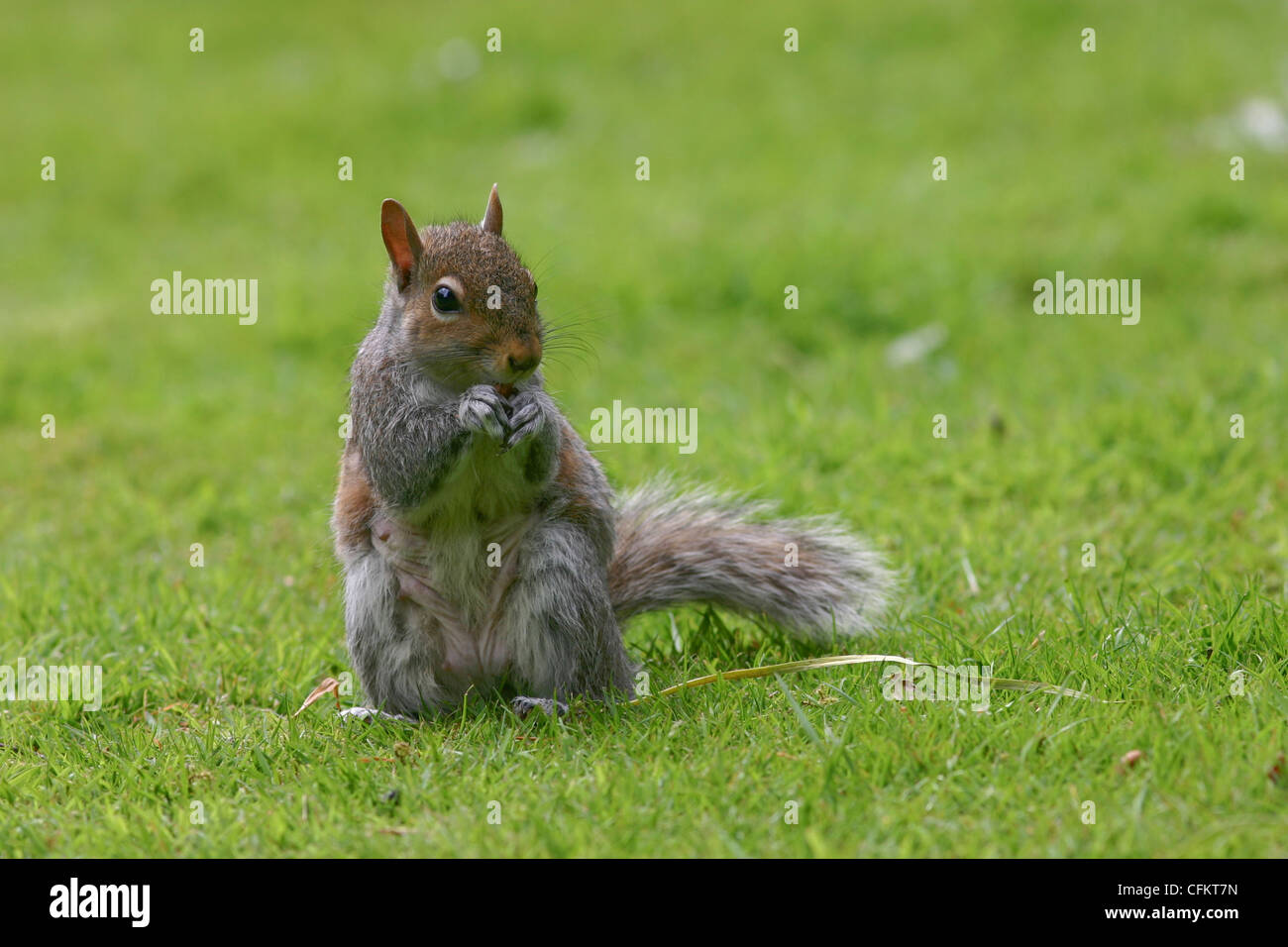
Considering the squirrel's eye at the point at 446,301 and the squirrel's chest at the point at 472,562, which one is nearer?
the squirrel's eye at the point at 446,301

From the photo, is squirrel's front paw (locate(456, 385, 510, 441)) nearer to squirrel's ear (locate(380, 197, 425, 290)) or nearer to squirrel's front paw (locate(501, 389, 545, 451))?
squirrel's front paw (locate(501, 389, 545, 451))

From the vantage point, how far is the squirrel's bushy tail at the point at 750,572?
3510 mm

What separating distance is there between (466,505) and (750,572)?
74 centimetres

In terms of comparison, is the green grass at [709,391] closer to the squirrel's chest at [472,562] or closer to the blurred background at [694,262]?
the blurred background at [694,262]

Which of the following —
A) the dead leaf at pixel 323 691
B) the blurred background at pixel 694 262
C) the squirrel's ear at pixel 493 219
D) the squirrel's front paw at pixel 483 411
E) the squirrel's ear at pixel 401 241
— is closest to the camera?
the squirrel's front paw at pixel 483 411

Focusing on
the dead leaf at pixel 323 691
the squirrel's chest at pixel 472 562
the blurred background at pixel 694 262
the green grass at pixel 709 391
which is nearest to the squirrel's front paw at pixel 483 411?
the squirrel's chest at pixel 472 562

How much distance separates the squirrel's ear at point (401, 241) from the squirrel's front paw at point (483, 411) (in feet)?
1.13

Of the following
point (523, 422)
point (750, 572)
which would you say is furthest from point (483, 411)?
point (750, 572)

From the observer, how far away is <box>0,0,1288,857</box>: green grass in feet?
8.90

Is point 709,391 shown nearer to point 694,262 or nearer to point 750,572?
point 694,262

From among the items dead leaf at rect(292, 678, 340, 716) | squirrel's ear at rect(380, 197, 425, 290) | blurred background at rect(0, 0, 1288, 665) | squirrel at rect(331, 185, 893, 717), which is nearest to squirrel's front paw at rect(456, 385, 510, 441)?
squirrel at rect(331, 185, 893, 717)

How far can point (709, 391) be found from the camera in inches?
245

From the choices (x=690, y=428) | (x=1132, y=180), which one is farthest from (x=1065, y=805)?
(x=1132, y=180)

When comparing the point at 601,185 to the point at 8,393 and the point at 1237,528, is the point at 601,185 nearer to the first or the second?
the point at 8,393
